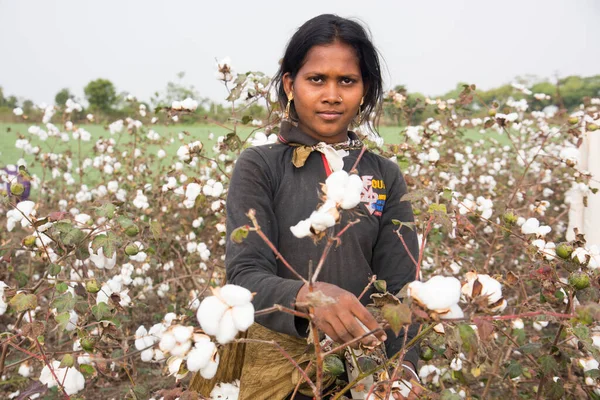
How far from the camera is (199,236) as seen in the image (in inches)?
142

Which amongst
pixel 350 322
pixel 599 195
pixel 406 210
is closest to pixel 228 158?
pixel 406 210

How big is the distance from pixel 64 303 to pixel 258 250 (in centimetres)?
59

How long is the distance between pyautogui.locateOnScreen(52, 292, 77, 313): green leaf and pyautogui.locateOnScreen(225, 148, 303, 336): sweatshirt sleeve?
476mm

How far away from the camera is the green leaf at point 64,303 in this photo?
1.38 meters

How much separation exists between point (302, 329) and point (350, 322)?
191mm

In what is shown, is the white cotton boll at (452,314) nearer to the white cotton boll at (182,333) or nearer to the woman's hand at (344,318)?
the woman's hand at (344,318)

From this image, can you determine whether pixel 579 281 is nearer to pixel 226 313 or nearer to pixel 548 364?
pixel 548 364

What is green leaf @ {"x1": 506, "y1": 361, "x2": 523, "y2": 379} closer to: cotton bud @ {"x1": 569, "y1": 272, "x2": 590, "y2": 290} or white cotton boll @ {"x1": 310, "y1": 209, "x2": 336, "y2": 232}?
cotton bud @ {"x1": 569, "y1": 272, "x2": 590, "y2": 290}

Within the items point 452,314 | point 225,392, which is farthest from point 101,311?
point 452,314

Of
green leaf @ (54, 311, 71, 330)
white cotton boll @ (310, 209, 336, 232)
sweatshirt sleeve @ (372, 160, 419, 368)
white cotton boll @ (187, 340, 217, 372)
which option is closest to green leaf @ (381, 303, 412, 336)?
white cotton boll @ (310, 209, 336, 232)

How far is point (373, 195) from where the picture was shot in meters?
1.38

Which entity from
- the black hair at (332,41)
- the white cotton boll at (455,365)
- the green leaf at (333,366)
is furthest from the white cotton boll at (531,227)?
the green leaf at (333,366)

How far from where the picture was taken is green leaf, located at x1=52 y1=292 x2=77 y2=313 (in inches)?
54.2

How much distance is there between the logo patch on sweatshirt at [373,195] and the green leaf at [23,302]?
86 centimetres
